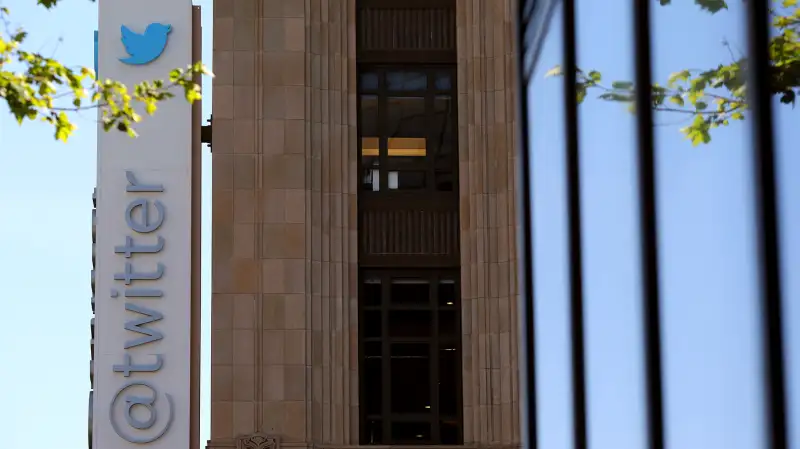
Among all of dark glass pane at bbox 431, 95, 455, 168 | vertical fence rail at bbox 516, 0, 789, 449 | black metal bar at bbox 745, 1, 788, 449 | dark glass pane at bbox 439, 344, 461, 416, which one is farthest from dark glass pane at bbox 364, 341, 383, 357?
black metal bar at bbox 745, 1, 788, 449

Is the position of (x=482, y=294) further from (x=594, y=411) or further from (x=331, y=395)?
(x=594, y=411)

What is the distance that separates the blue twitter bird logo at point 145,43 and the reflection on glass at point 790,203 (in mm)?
26645

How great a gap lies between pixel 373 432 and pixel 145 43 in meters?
9.18

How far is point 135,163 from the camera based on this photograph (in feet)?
103

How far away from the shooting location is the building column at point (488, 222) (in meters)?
30.5

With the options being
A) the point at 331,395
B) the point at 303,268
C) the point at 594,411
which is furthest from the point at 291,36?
the point at 594,411

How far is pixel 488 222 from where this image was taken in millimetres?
31312

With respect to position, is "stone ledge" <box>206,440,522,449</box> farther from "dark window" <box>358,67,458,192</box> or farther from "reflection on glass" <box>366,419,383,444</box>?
"dark window" <box>358,67,458,192</box>

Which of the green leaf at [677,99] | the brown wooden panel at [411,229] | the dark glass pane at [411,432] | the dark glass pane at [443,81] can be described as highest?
the dark glass pane at [443,81]

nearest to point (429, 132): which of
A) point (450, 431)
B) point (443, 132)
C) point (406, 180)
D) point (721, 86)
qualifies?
point (443, 132)

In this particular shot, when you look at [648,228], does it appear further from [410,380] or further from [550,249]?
[410,380]

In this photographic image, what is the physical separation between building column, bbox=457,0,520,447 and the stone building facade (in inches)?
1.2

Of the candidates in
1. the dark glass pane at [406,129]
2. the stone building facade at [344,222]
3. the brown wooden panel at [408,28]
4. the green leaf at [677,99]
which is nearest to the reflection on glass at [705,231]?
the green leaf at [677,99]

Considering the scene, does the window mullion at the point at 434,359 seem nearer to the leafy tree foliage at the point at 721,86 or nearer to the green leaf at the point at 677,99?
the leafy tree foliage at the point at 721,86
